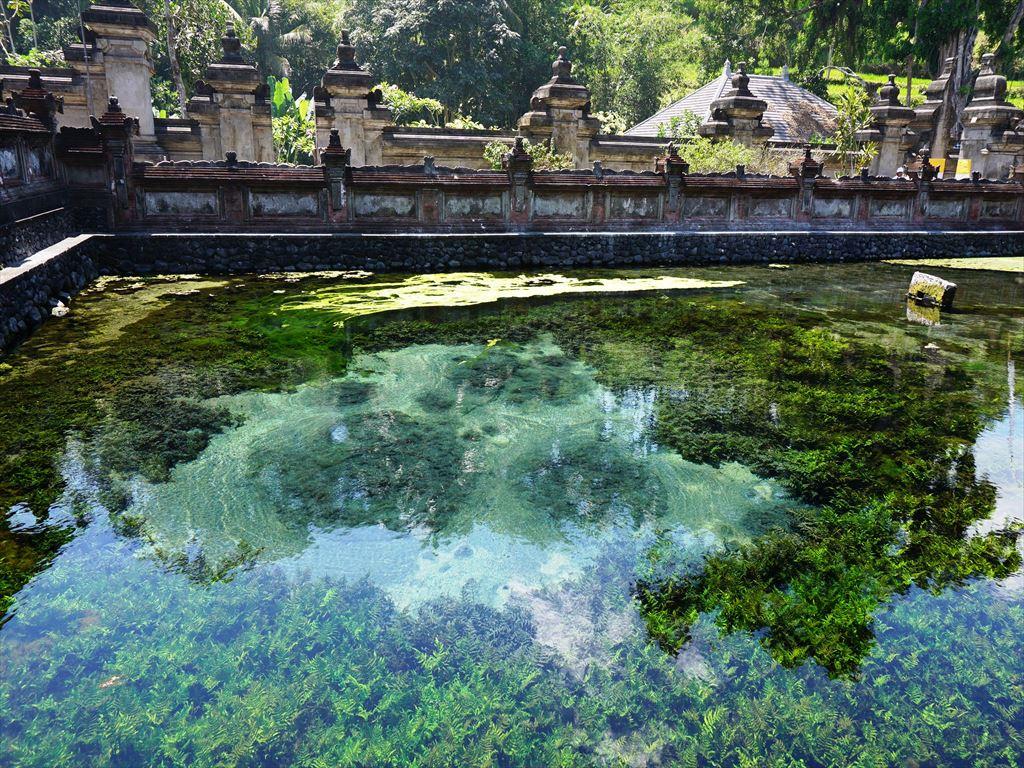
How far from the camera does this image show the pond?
349 cm

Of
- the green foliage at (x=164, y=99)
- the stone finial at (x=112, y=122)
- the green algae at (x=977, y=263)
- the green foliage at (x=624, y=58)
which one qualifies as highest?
the green foliage at (x=624, y=58)

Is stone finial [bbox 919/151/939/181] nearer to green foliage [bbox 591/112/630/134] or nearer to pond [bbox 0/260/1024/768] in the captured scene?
pond [bbox 0/260/1024/768]

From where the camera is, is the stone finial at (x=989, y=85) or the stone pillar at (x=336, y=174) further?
the stone finial at (x=989, y=85)

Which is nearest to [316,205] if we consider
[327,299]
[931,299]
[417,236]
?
[417,236]

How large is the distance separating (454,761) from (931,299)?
1177 cm

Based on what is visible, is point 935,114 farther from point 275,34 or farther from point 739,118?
point 275,34

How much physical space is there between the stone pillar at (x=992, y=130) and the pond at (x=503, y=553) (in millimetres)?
16957

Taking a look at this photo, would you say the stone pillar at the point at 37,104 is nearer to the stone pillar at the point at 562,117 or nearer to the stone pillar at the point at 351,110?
the stone pillar at the point at 351,110

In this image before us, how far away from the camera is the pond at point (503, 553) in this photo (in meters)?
3.49

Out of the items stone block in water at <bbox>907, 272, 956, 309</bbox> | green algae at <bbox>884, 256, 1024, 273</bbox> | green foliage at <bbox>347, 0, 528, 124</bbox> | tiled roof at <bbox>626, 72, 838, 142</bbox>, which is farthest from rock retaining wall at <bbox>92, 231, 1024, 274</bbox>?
green foliage at <bbox>347, 0, 528, 124</bbox>

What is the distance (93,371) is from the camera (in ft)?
25.7

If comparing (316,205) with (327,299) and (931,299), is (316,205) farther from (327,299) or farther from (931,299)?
(931,299)

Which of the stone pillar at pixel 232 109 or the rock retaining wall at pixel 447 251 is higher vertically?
the stone pillar at pixel 232 109

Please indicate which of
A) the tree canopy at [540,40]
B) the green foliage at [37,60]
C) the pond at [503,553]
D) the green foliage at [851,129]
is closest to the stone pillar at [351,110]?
the pond at [503,553]
